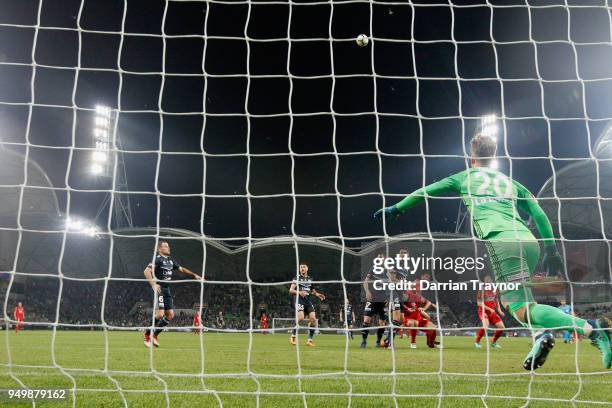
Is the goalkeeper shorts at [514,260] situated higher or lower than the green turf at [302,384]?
higher

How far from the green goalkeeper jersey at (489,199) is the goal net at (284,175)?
22cm

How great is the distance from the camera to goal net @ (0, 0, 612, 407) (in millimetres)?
4383

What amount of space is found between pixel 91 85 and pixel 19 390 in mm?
16881

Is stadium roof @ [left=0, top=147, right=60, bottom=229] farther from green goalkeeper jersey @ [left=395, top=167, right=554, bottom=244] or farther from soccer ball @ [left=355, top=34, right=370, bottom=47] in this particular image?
green goalkeeper jersey @ [left=395, top=167, right=554, bottom=244]

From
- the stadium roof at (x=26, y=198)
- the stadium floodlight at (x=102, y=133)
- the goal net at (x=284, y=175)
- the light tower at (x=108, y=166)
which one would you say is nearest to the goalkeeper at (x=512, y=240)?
the goal net at (x=284, y=175)

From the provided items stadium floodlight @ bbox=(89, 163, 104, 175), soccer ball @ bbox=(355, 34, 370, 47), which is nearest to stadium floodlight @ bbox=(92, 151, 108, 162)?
stadium floodlight @ bbox=(89, 163, 104, 175)

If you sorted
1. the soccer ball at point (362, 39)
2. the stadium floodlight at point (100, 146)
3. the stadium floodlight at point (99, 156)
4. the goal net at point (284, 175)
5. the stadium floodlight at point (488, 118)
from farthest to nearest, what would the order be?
the stadium floodlight at point (99, 156), the stadium floodlight at point (100, 146), the stadium floodlight at point (488, 118), the soccer ball at point (362, 39), the goal net at point (284, 175)

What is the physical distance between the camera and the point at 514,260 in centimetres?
373

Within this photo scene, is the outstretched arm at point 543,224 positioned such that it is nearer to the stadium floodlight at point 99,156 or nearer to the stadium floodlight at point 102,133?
the stadium floodlight at point 102,133

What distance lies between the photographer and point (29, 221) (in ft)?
72.8

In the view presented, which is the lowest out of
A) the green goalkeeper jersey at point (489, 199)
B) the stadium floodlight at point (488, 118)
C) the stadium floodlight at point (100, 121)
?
the green goalkeeper jersey at point (489, 199)

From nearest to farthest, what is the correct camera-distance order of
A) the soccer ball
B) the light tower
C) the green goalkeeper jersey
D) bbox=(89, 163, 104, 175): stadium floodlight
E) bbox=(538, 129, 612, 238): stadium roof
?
the green goalkeeper jersey < the soccer ball < bbox=(538, 129, 612, 238): stadium roof < the light tower < bbox=(89, 163, 104, 175): stadium floodlight

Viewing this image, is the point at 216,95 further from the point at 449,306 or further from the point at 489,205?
the point at 449,306

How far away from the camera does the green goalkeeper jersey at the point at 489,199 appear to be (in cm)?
385
